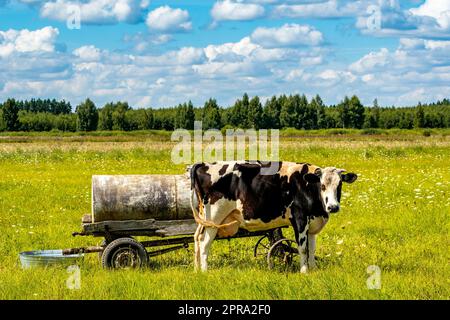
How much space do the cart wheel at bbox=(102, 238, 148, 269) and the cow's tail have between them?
113 centimetres

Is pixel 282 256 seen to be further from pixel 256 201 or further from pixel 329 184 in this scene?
pixel 329 184

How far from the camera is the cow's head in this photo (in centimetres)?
1037

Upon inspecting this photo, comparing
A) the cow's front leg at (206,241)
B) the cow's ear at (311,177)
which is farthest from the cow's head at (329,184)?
the cow's front leg at (206,241)

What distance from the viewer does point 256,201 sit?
10898mm

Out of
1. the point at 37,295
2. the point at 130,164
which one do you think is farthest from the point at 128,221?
the point at 130,164

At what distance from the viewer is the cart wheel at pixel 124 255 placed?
37.0ft

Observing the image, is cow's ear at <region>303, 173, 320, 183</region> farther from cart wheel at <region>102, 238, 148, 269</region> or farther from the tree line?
the tree line

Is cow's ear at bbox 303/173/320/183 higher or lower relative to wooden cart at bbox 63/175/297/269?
higher

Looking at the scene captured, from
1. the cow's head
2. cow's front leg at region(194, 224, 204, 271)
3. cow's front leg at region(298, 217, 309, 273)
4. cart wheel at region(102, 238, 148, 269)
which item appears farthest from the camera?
cart wheel at region(102, 238, 148, 269)

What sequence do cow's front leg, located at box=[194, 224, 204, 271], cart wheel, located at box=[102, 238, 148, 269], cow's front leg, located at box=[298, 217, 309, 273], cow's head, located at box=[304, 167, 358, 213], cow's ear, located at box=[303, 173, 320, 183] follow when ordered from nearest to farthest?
1. cow's head, located at box=[304, 167, 358, 213]
2. cow's ear, located at box=[303, 173, 320, 183]
3. cow's front leg, located at box=[298, 217, 309, 273]
4. cow's front leg, located at box=[194, 224, 204, 271]
5. cart wheel, located at box=[102, 238, 148, 269]

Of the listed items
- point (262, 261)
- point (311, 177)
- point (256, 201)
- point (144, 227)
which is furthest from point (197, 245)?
point (311, 177)

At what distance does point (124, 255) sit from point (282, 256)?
2.78 meters

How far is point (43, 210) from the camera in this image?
1958 cm

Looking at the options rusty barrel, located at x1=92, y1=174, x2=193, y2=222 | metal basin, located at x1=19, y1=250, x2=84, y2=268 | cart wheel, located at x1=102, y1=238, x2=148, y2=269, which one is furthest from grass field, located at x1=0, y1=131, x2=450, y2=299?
rusty barrel, located at x1=92, y1=174, x2=193, y2=222
